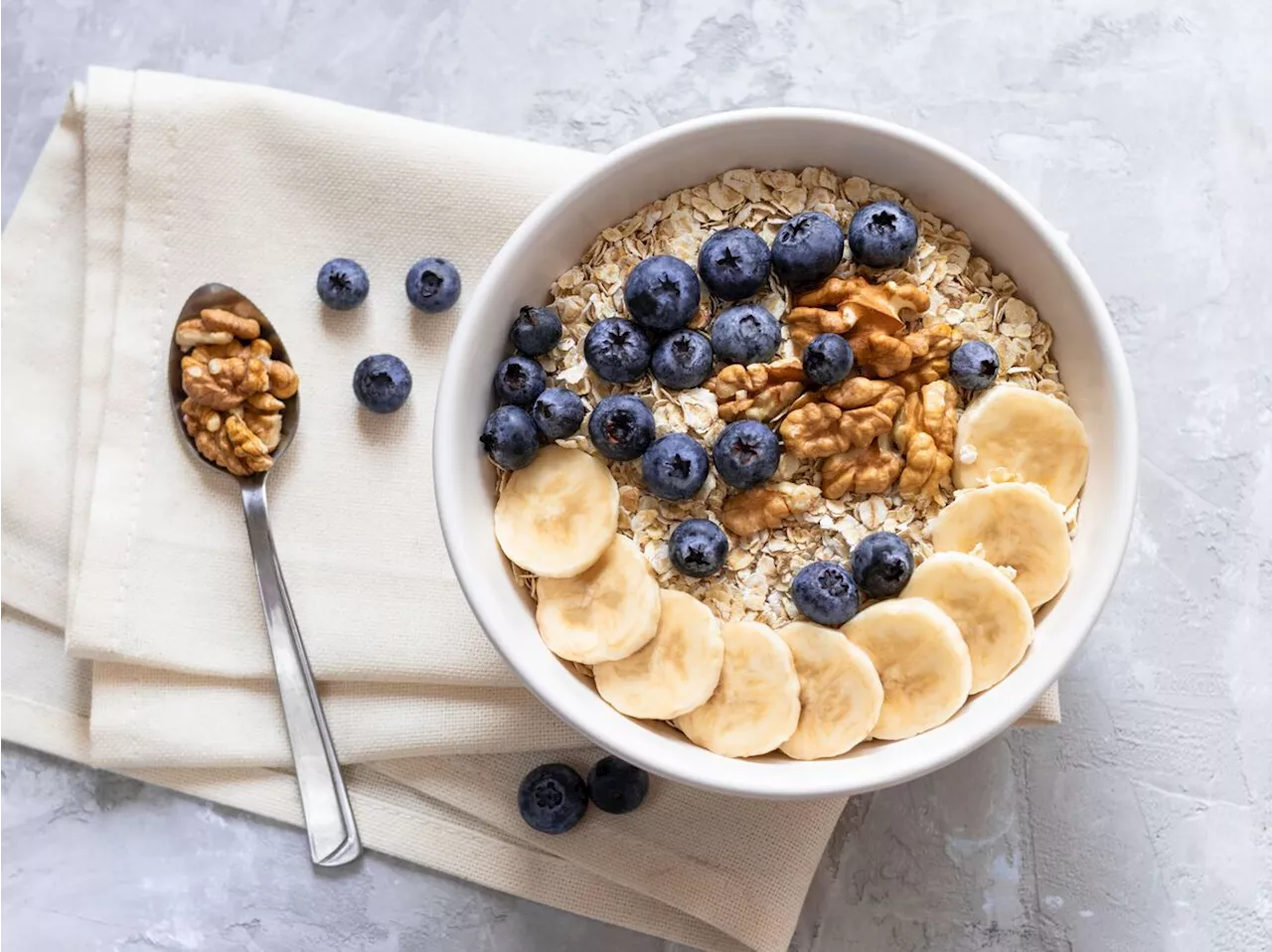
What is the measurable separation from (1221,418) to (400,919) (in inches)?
47.7

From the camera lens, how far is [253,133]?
1.52 meters

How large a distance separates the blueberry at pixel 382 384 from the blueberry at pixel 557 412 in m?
0.30

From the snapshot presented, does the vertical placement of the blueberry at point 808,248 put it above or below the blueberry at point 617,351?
above

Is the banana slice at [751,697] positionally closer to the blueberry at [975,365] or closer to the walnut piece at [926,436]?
the walnut piece at [926,436]

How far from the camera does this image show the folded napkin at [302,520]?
4.87 feet

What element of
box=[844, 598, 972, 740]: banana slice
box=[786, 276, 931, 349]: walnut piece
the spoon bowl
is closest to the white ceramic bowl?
box=[844, 598, 972, 740]: banana slice

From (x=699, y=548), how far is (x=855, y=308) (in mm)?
285

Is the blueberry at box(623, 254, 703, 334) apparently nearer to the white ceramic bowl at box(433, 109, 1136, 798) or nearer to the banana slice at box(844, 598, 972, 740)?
the white ceramic bowl at box(433, 109, 1136, 798)

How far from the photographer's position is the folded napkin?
1485mm

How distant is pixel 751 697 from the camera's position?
3.98ft

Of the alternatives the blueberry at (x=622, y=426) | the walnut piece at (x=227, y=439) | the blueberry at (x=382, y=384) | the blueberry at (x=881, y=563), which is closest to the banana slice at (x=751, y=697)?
the blueberry at (x=881, y=563)

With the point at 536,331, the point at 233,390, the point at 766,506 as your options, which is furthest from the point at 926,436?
the point at 233,390

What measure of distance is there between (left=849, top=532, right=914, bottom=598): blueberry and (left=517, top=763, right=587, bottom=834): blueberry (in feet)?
1.56

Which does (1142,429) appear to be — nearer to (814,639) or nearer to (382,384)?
(814,639)
